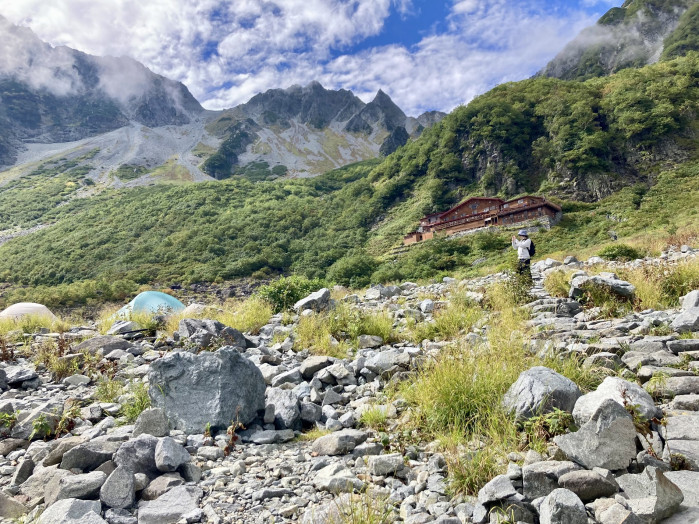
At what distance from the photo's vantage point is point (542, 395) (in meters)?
3.21

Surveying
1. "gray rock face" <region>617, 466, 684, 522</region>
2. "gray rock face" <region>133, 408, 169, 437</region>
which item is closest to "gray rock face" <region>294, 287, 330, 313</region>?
"gray rock face" <region>133, 408, 169, 437</region>

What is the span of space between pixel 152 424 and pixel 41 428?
140 centimetres

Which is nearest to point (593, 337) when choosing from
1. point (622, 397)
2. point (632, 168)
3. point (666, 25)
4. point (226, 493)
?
point (622, 397)

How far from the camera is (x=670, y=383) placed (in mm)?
3438

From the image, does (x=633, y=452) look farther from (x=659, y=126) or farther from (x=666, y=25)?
(x=666, y=25)

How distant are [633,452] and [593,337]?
3047 mm

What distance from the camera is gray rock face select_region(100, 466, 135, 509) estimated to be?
9.26ft

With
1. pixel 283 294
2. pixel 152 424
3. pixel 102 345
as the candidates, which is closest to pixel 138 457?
pixel 152 424

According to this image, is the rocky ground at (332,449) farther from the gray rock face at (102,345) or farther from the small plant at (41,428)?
the gray rock face at (102,345)

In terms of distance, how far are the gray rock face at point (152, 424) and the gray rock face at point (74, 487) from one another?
3.26 ft

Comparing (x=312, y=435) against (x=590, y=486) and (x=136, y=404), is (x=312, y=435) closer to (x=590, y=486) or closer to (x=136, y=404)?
(x=136, y=404)

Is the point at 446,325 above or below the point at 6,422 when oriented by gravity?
below

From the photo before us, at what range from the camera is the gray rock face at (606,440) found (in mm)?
2572

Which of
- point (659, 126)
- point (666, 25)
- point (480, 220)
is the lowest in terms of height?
point (480, 220)
